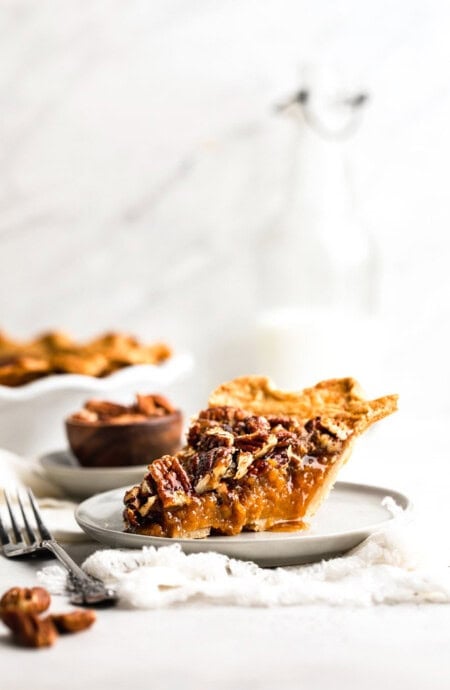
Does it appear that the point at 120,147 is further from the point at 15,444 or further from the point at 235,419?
the point at 235,419

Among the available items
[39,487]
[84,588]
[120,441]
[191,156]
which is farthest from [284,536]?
[191,156]

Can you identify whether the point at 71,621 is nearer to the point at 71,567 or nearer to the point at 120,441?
the point at 71,567

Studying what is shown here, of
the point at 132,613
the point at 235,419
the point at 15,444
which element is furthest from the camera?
the point at 15,444

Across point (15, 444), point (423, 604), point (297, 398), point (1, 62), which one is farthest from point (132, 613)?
point (1, 62)

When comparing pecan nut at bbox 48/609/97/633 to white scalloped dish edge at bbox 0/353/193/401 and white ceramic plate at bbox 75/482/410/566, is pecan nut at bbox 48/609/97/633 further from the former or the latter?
white scalloped dish edge at bbox 0/353/193/401

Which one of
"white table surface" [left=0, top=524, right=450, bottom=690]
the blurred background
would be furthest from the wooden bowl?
the blurred background

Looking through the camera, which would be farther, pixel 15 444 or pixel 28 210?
pixel 28 210

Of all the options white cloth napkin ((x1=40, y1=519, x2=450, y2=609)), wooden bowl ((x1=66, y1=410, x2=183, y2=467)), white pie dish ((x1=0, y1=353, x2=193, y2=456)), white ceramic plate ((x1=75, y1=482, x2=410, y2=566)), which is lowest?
white cloth napkin ((x1=40, y1=519, x2=450, y2=609))
